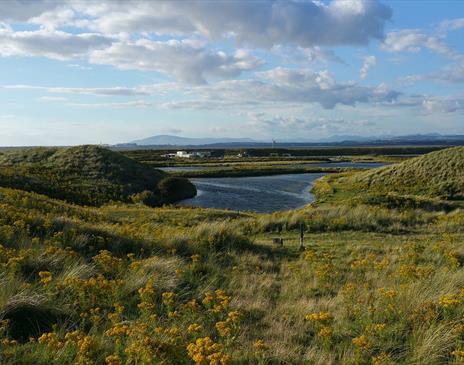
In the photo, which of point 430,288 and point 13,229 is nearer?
point 430,288

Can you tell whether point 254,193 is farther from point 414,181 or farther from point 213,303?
point 213,303

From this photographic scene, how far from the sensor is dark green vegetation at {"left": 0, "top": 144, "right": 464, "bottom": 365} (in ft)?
18.0

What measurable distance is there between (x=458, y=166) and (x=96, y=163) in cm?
3788

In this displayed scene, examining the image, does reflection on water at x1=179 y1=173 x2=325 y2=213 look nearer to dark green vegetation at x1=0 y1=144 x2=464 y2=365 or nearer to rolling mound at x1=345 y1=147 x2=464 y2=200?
rolling mound at x1=345 y1=147 x2=464 y2=200

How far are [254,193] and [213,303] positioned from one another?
140 feet

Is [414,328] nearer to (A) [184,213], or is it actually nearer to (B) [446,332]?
(B) [446,332]

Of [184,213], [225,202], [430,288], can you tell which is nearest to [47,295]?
[430,288]

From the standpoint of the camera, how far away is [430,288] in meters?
8.07

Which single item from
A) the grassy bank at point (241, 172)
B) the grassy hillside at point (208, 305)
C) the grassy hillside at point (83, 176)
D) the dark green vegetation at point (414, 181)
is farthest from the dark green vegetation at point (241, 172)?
the grassy hillside at point (208, 305)

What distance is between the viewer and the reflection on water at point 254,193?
4192cm

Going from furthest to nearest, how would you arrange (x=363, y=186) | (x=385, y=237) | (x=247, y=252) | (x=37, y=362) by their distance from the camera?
(x=363, y=186), (x=385, y=237), (x=247, y=252), (x=37, y=362)

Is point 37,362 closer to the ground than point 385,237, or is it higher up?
higher up

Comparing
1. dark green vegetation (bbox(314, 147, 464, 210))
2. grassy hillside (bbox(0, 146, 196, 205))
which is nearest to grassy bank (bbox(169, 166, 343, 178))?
grassy hillside (bbox(0, 146, 196, 205))

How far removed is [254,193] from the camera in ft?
165
